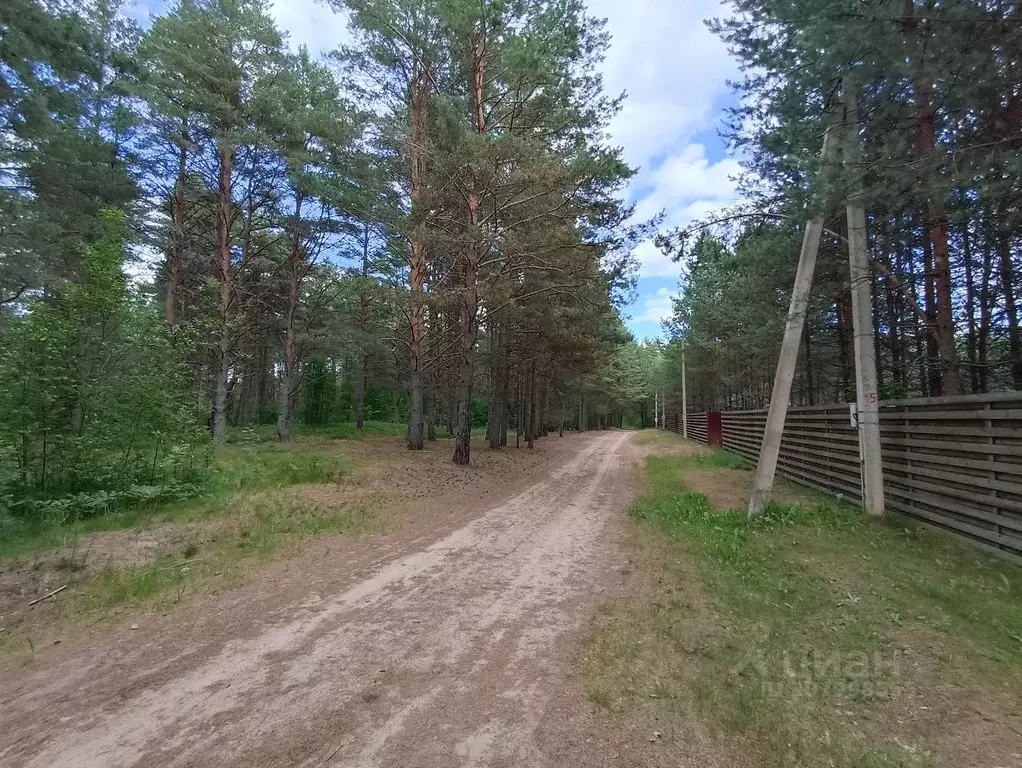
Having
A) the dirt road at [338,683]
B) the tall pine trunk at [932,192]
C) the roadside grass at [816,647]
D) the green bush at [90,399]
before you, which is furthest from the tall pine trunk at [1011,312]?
the green bush at [90,399]

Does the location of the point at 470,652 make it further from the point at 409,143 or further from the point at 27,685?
the point at 409,143

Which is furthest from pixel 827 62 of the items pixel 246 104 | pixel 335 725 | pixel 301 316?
pixel 301 316

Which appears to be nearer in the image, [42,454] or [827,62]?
[827,62]

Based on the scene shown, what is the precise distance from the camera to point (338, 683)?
3.10 meters

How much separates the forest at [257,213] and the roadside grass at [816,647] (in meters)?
7.19

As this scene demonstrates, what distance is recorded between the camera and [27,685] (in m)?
3.12

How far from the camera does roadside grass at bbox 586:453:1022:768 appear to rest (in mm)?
2611

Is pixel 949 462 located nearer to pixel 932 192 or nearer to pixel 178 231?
pixel 932 192

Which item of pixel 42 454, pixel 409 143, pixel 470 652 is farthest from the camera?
pixel 409 143

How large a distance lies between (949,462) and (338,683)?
7140 mm

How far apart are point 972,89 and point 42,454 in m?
11.7

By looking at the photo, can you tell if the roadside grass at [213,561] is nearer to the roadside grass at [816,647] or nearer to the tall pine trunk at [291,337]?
the roadside grass at [816,647]

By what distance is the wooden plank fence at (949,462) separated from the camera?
5.27 metres

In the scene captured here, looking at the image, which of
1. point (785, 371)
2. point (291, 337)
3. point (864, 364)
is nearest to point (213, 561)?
point (785, 371)
